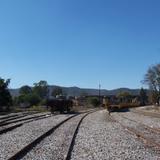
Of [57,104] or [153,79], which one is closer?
[57,104]

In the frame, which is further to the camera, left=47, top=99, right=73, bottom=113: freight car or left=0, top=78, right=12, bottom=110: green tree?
left=0, top=78, right=12, bottom=110: green tree

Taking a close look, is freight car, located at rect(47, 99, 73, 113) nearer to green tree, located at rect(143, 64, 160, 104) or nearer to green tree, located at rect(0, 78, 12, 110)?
green tree, located at rect(0, 78, 12, 110)

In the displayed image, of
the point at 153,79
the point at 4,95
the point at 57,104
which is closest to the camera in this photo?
the point at 57,104

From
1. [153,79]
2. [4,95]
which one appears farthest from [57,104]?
[153,79]

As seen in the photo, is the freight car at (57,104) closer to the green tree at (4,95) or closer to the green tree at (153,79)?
the green tree at (4,95)

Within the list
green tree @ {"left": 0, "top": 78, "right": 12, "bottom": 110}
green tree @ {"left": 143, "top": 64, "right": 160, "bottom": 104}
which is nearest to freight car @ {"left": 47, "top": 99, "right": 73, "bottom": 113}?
green tree @ {"left": 0, "top": 78, "right": 12, "bottom": 110}

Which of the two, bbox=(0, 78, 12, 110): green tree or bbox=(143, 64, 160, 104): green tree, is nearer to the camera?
bbox=(0, 78, 12, 110): green tree

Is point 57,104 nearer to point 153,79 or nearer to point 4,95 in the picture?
point 4,95

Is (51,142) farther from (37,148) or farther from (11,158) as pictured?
(11,158)

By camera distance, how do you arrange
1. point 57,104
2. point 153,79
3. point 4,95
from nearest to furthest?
point 57,104 → point 4,95 → point 153,79

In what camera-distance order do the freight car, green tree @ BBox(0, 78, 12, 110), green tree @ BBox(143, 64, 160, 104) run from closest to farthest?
the freight car, green tree @ BBox(0, 78, 12, 110), green tree @ BBox(143, 64, 160, 104)

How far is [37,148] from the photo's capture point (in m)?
14.3

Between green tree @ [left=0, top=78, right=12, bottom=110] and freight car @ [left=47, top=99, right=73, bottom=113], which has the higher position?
green tree @ [left=0, top=78, right=12, bottom=110]

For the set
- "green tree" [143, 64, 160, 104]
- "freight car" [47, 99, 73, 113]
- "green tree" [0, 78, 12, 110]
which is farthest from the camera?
"green tree" [143, 64, 160, 104]
